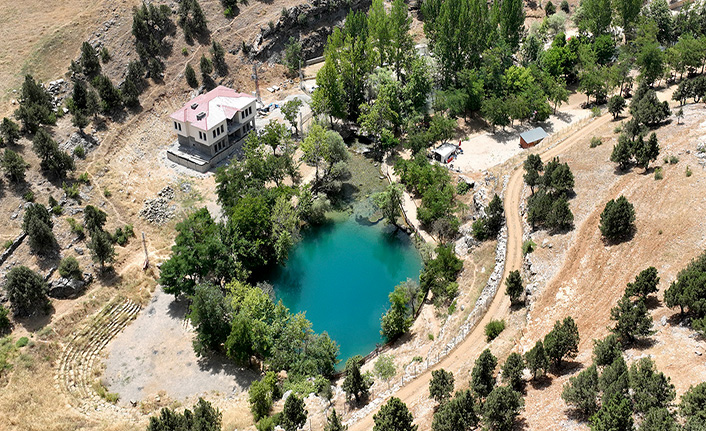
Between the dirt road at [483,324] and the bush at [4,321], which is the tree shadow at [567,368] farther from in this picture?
the bush at [4,321]

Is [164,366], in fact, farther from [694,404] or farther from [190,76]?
[190,76]

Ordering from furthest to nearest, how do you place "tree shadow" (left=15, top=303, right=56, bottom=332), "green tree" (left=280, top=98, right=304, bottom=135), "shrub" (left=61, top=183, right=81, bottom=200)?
"green tree" (left=280, top=98, right=304, bottom=135) < "shrub" (left=61, top=183, right=81, bottom=200) < "tree shadow" (left=15, top=303, right=56, bottom=332)

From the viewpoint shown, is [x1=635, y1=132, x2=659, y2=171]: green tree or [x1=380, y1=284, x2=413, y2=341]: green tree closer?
[x1=380, y1=284, x2=413, y2=341]: green tree

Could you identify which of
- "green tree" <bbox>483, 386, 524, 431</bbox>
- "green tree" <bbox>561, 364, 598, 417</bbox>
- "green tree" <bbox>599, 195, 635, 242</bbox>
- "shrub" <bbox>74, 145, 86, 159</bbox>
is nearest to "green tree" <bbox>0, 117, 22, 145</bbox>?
"shrub" <bbox>74, 145, 86, 159</bbox>

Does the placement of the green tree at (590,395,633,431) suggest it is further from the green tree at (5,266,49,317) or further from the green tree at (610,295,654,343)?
the green tree at (5,266,49,317)

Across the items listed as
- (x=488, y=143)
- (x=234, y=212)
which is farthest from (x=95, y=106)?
(x=488, y=143)

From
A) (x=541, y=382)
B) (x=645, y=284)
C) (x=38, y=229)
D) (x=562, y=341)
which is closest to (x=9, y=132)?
(x=38, y=229)
